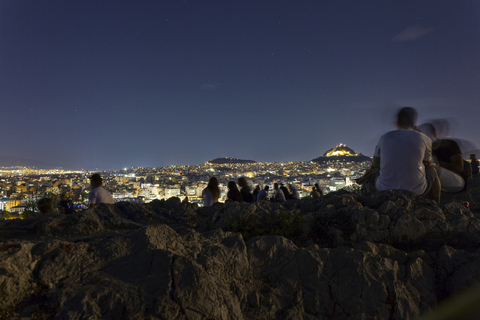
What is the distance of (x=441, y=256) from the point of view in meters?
3.72

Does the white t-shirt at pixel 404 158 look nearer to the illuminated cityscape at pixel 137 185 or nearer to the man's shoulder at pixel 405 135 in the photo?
the man's shoulder at pixel 405 135

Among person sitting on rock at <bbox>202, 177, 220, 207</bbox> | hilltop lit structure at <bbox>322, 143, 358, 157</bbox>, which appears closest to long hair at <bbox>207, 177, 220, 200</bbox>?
person sitting on rock at <bbox>202, 177, 220, 207</bbox>

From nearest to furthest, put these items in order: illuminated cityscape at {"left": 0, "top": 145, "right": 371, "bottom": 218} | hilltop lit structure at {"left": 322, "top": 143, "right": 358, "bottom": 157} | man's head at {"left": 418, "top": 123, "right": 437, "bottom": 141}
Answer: man's head at {"left": 418, "top": 123, "right": 437, "bottom": 141} < illuminated cityscape at {"left": 0, "top": 145, "right": 371, "bottom": 218} < hilltop lit structure at {"left": 322, "top": 143, "right": 358, "bottom": 157}

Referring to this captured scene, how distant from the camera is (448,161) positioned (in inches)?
238

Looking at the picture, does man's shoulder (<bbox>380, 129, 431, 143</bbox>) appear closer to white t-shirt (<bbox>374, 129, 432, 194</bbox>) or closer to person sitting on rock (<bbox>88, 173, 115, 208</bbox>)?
white t-shirt (<bbox>374, 129, 432, 194</bbox>)

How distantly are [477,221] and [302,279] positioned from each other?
3.22 m

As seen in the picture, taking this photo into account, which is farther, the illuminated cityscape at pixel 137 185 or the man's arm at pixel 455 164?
the illuminated cityscape at pixel 137 185

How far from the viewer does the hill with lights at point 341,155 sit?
91.0m

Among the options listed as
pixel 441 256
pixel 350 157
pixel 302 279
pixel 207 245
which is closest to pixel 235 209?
pixel 207 245

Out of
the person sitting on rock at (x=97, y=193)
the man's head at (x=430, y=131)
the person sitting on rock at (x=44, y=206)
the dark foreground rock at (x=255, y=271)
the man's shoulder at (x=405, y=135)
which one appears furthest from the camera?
the person sitting on rock at (x=44, y=206)

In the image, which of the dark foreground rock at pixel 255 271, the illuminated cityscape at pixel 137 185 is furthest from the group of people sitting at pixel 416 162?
the illuminated cityscape at pixel 137 185

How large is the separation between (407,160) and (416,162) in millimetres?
161

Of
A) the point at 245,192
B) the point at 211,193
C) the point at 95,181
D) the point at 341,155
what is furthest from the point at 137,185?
the point at 341,155

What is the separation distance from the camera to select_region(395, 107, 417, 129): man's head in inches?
213
